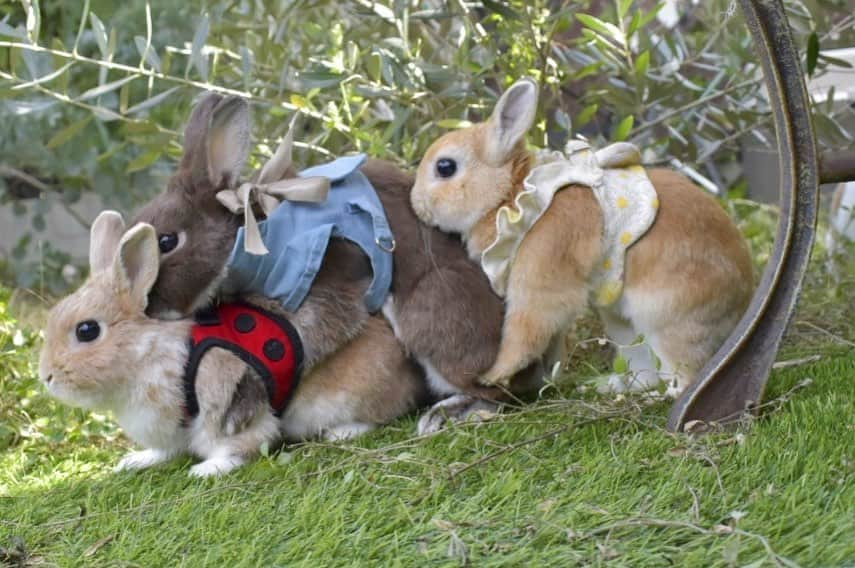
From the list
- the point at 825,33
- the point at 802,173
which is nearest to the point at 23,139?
the point at 825,33

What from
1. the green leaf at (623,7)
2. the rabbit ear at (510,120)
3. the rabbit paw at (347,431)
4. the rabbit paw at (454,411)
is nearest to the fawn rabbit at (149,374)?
the rabbit paw at (347,431)

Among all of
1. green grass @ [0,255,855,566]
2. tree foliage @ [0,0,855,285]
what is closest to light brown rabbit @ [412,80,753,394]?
green grass @ [0,255,855,566]

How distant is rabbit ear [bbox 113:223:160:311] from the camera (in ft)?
6.73

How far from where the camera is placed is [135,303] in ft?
6.95

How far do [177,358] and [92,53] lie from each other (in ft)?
9.91

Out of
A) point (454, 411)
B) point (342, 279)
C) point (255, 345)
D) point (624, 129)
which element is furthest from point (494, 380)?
point (624, 129)

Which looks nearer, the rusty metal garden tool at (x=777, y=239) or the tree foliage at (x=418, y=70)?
the rusty metal garden tool at (x=777, y=239)

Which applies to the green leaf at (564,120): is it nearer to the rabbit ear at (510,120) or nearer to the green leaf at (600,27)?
the green leaf at (600,27)

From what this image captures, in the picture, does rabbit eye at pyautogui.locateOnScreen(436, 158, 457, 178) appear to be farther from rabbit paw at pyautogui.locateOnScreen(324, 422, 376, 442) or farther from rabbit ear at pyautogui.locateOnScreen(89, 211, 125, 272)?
rabbit ear at pyautogui.locateOnScreen(89, 211, 125, 272)

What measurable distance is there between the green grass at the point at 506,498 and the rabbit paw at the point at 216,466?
0.03m

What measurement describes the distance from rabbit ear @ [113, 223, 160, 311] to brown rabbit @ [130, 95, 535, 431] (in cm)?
3

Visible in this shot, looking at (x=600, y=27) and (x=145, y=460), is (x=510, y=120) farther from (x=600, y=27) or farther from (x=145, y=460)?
(x=145, y=460)

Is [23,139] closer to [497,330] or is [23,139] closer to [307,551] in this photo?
[497,330]

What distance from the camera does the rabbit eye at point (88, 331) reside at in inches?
83.2
